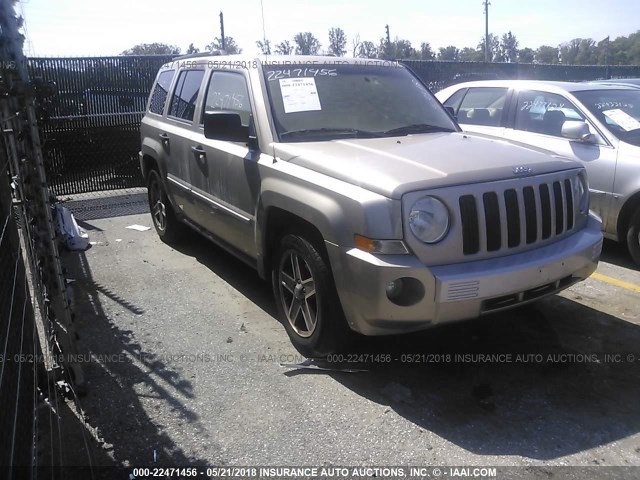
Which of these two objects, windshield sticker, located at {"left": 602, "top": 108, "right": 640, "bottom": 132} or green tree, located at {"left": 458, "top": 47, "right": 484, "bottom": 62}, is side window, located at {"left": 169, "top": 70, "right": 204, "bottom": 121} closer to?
windshield sticker, located at {"left": 602, "top": 108, "right": 640, "bottom": 132}

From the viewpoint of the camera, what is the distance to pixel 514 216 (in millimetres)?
3496

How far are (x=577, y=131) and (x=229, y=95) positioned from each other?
138 inches

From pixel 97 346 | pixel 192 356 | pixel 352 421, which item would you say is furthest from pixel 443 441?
pixel 97 346

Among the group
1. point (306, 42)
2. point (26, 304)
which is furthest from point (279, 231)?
point (306, 42)

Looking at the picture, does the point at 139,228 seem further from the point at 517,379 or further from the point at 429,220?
the point at 517,379

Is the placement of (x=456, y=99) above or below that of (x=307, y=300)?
above

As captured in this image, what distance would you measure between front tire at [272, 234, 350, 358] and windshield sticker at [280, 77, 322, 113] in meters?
1.05

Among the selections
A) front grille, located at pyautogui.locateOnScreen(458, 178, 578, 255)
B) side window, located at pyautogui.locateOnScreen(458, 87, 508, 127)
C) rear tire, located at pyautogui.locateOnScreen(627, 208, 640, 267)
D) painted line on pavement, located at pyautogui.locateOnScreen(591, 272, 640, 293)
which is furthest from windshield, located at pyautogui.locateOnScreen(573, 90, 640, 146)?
front grille, located at pyautogui.locateOnScreen(458, 178, 578, 255)

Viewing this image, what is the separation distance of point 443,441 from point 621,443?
0.92 meters

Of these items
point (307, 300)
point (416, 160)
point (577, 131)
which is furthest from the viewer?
point (577, 131)

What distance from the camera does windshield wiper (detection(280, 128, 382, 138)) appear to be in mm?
4191

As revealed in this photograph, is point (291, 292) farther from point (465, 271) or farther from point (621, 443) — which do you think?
point (621, 443)

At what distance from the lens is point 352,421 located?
328cm

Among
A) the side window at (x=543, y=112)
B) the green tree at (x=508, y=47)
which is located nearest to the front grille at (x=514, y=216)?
the side window at (x=543, y=112)
